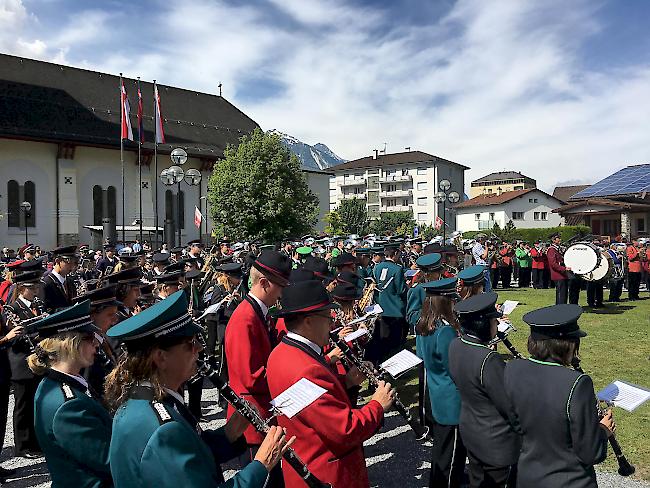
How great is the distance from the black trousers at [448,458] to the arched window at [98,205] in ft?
151

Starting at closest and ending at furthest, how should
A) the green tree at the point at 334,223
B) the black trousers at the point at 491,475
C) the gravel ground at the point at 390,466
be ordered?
the black trousers at the point at 491,475
the gravel ground at the point at 390,466
the green tree at the point at 334,223

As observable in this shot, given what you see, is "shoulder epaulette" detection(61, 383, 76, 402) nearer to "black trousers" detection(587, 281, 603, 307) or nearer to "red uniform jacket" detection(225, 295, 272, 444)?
"red uniform jacket" detection(225, 295, 272, 444)

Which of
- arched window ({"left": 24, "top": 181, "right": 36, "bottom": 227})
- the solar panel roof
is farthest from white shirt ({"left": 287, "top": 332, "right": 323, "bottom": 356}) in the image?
the solar panel roof

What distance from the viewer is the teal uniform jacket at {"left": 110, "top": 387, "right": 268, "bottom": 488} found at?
224 centimetres

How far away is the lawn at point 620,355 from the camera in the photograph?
665cm

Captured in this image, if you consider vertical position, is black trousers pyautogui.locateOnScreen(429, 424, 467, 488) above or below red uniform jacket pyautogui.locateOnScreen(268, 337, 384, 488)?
below

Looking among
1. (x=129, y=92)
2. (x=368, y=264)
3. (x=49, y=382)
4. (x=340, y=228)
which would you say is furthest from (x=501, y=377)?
(x=340, y=228)

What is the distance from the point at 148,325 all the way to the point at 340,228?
64.3 metres

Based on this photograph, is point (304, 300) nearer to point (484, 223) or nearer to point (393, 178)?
point (484, 223)

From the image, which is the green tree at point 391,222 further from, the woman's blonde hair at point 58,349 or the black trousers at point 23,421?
the woman's blonde hair at point 58,349

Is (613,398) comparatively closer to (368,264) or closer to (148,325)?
(148,325)

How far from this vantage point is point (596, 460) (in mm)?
3336

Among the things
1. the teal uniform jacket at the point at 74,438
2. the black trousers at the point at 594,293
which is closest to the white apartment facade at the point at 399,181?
the black trousers at the point at 594,293

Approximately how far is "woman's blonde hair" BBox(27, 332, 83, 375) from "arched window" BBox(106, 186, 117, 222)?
4636 centimetres
